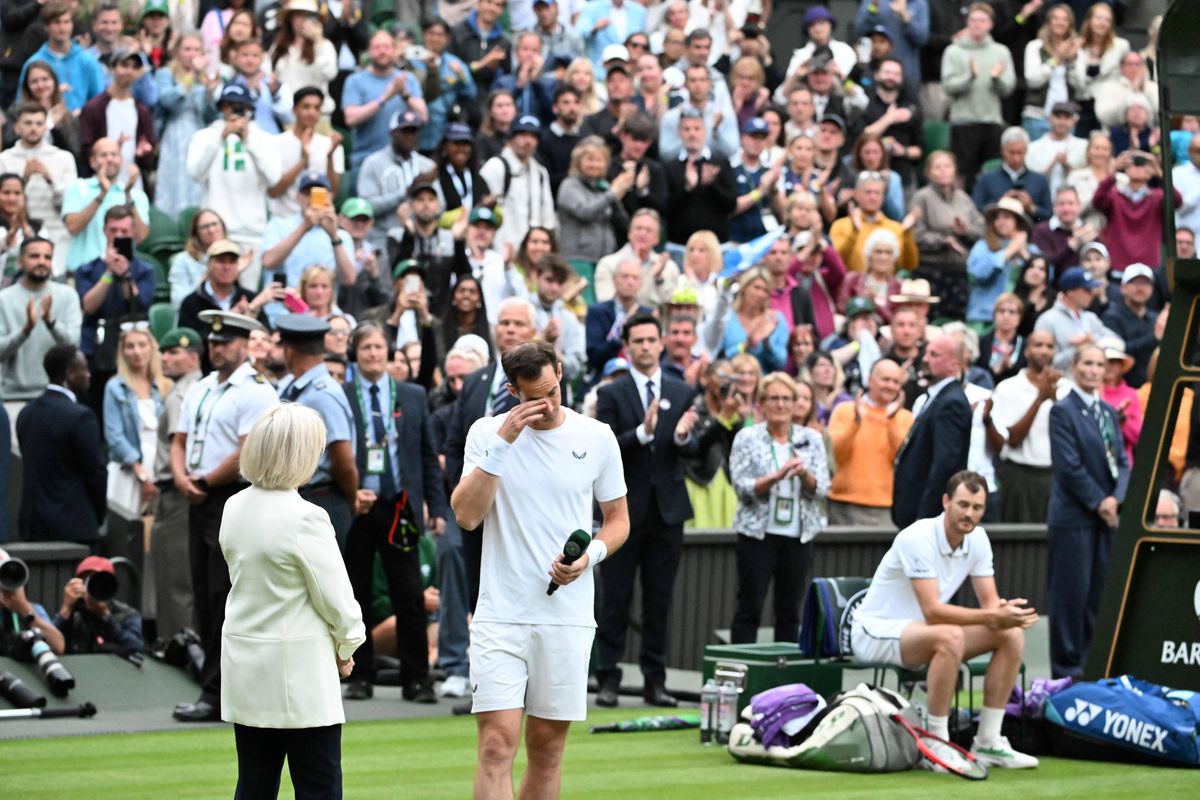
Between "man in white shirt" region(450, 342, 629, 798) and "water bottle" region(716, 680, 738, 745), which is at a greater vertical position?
"man in white shirt" region(450, 342, 629, 798)

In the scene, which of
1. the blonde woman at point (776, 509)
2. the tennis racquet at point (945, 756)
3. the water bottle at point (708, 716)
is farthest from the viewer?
the blonde woman at point (776, 509)

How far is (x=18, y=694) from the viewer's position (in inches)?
479

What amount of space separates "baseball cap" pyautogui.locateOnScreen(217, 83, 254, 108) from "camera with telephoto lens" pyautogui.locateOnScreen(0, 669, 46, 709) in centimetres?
653

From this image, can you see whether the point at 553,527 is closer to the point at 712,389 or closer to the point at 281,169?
the point at 712,389

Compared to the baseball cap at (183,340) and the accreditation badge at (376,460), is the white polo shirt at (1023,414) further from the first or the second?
the baseball cap at (183,340)

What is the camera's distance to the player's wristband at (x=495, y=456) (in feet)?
25.3

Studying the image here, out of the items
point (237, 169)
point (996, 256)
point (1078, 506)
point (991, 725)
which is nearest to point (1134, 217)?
point (996, 256)

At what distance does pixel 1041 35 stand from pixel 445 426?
→ 1329cm

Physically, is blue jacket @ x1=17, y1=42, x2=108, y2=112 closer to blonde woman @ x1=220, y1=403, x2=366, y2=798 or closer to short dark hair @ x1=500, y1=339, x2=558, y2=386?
short dark hair @ x1=500, y1=339, x2=558, y2=386

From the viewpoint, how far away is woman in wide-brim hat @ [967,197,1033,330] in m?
20.6

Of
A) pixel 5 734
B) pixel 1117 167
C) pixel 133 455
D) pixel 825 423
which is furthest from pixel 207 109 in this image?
pixel 1117 167

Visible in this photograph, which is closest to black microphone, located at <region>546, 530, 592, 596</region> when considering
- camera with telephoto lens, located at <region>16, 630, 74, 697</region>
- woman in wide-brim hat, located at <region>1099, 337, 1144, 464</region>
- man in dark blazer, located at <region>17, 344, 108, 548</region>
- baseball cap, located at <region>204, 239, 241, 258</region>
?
camera with telephoto lens, located at <region>16, 630, 74, 697</region>

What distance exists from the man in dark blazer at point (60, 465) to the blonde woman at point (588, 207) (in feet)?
20.6

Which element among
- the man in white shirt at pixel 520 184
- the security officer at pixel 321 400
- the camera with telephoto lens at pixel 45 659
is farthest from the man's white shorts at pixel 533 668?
the man in white shirt at pixel 520 184
